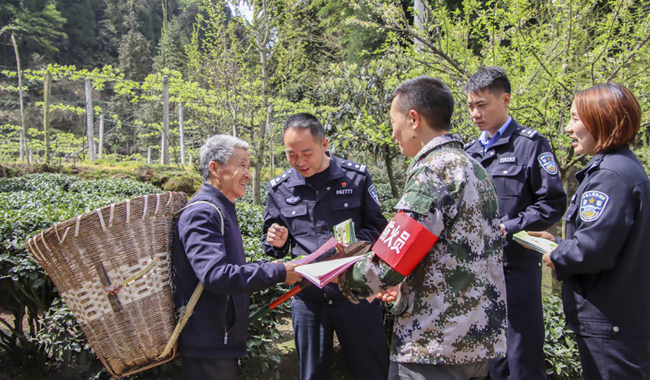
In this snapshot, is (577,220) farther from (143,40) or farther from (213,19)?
(143,40)

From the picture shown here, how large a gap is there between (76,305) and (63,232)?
0.33 metres

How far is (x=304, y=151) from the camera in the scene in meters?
2.56

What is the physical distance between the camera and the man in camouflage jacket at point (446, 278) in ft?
5.22

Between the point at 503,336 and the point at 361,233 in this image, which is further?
the point at 361,233

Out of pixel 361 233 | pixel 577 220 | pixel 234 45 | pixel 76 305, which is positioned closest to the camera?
pixel 76 305

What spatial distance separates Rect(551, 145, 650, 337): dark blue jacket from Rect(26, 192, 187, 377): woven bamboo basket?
189 centimetres

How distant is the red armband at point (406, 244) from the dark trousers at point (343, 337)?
0.94 meters

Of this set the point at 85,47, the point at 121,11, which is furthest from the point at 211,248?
the point at 121,11

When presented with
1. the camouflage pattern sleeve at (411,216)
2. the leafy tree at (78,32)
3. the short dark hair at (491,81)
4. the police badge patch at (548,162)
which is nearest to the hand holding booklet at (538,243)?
the police badge patch at (548,162)

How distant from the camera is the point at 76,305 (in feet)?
5.82

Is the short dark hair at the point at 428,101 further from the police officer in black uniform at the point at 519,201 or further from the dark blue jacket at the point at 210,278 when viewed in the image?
the police officer in black uniform at the point at 519,201

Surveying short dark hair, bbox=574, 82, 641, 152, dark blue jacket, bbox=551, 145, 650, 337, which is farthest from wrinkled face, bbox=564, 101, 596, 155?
dark blue jacket, bbox=551, 145, 650, 337

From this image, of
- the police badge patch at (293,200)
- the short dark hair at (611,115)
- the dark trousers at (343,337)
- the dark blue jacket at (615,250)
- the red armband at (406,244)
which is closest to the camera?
the red armband at (406,244)

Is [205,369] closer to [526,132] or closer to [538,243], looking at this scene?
[538,243]
